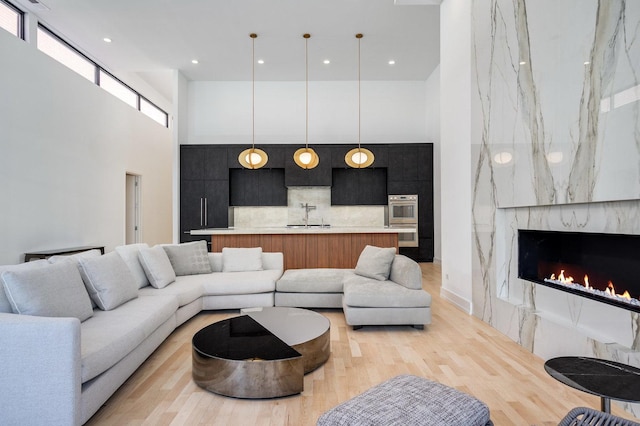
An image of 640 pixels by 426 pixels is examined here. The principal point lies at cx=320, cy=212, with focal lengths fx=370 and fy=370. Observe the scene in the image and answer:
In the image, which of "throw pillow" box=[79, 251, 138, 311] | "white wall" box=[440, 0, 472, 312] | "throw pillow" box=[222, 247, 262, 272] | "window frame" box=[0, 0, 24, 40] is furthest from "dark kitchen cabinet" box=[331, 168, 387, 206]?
"window frame" box=[0, 0, 24, 40]

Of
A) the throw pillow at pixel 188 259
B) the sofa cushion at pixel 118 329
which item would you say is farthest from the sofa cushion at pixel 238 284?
the sofa cushion at pixel 118 329

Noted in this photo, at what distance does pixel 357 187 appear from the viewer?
8.53m

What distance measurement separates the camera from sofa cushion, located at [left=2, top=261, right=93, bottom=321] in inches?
85.5

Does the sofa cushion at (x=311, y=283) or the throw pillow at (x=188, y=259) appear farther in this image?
the throw pillow at (x=188, y=259)

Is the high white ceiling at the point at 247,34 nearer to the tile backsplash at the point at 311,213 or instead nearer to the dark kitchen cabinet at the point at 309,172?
the dark kitchen cabinet at the point at 309,172

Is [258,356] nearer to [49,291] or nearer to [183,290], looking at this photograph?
[49,291]

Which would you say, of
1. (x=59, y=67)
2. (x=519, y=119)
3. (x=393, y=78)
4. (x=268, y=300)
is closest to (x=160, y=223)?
(x=59, y=67)

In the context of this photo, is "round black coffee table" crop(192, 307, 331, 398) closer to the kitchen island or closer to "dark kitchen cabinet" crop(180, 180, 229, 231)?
the kitchen island

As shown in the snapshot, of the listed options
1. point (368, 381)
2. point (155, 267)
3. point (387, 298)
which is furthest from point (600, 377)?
point (155, 267)

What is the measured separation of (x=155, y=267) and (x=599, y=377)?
148 inches

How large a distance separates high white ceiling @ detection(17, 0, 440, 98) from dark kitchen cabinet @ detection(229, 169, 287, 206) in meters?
2.18

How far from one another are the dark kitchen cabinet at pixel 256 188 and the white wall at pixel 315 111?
0.81 metres

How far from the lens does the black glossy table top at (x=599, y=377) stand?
1.39 metres

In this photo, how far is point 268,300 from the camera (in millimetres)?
4312
